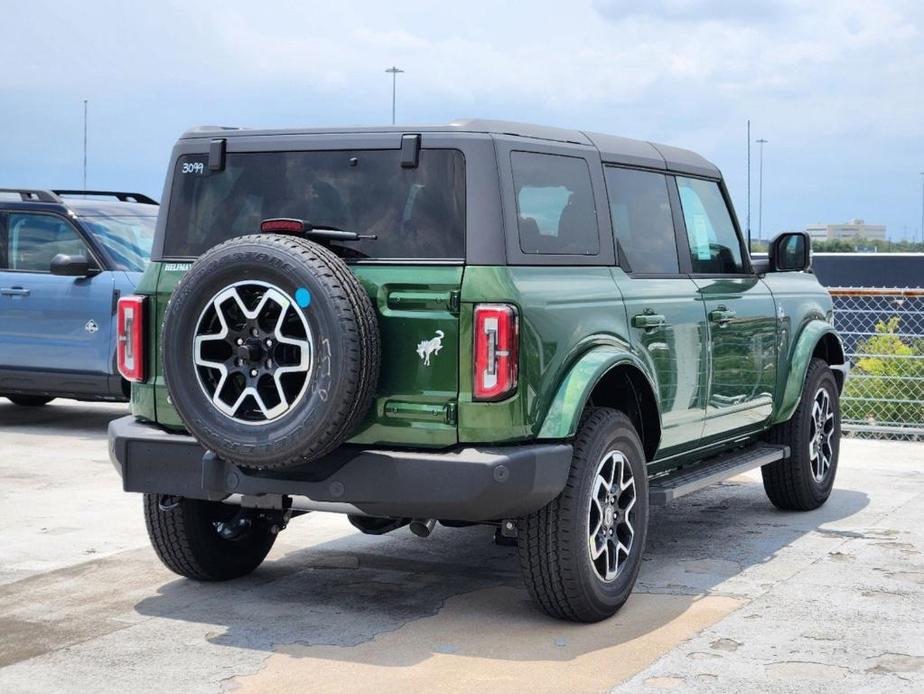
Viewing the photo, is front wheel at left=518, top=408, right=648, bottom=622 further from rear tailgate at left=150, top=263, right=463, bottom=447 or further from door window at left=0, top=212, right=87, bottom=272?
door window at left=0, top=212, right=87, bottom=272

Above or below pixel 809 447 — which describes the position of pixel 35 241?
above

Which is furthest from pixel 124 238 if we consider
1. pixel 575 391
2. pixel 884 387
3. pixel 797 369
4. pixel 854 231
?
pixel 854 231

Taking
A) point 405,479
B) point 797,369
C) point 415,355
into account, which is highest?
point 415,355

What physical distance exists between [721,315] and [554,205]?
1.63 metres

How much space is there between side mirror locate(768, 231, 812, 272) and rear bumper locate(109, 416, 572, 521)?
303 cm

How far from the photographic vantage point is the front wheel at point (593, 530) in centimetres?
580

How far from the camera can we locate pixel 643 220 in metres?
7.01

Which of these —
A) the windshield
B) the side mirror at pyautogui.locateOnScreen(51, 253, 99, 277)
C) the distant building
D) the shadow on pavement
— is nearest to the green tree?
the shadow on pavement

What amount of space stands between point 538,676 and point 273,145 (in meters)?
2.44

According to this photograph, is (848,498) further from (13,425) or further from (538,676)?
(13,425)

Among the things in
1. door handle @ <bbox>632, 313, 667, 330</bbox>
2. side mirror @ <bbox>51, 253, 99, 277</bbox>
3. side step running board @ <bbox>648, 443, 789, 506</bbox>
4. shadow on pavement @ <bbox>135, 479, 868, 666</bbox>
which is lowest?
shadow on pavement @ <bbox>135, 479, 868, 666</bbox>

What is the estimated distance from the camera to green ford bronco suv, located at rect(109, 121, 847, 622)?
5.50 m

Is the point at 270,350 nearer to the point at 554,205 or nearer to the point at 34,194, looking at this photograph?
the point at 554,205

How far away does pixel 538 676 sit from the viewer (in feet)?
17.4
